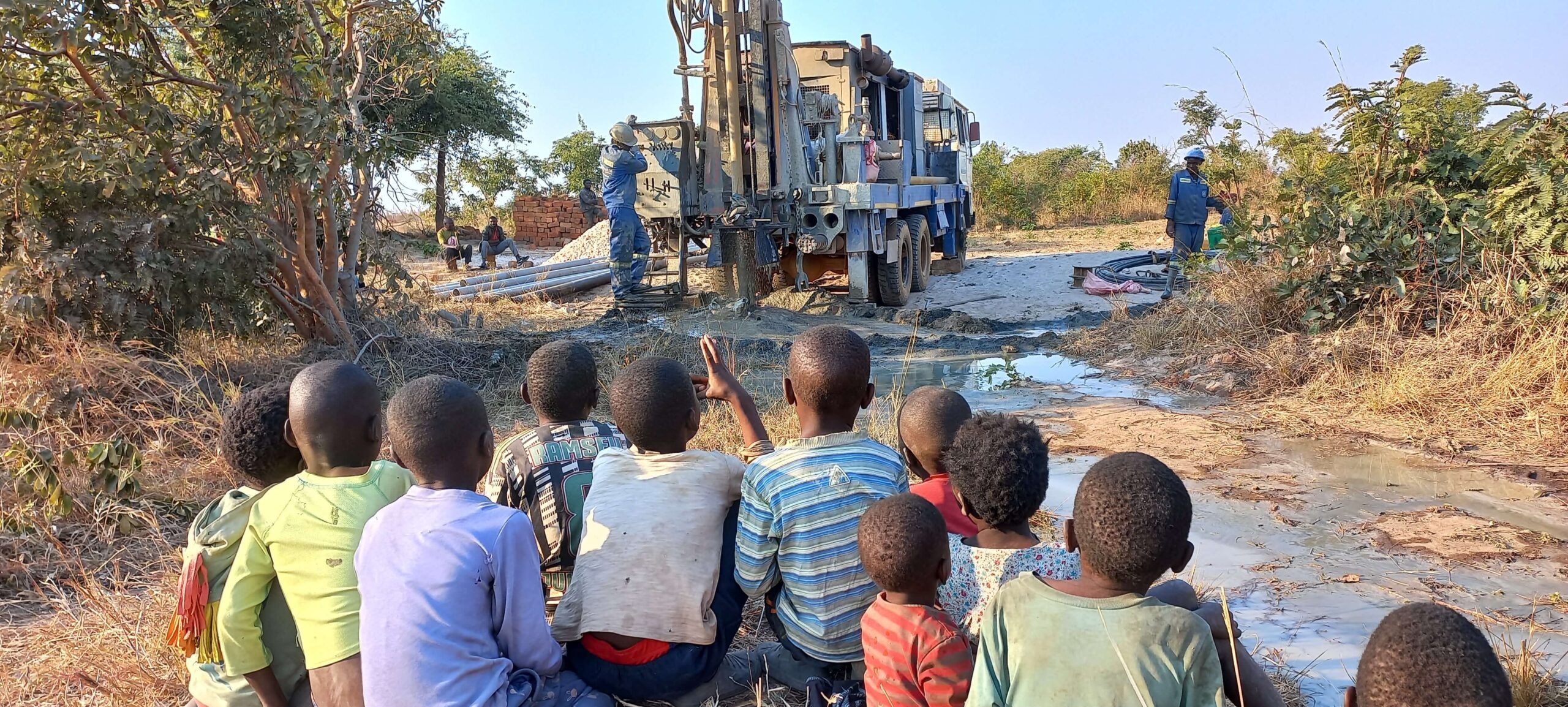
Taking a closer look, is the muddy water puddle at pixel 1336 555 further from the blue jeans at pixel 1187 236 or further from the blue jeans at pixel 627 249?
the blue jeans at pixel 627 249

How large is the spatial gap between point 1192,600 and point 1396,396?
4.10 m

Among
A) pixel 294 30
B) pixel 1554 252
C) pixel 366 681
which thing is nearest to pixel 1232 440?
pixel 1554 252

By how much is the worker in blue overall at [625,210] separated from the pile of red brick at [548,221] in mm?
12985

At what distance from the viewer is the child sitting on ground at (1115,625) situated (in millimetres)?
1807

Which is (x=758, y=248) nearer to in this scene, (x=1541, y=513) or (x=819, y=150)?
(x=819, y=150)

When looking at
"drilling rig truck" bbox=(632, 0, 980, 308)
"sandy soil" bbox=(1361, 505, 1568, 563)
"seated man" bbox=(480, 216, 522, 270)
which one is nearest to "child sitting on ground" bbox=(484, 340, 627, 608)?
"sandy soil" bbox=(1361, 505, 1568, 563)

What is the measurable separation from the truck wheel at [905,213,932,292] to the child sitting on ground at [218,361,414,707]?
10368mm

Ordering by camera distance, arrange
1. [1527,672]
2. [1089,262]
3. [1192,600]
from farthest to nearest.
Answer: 1. [1089,262]
2. [1527,672]
3. [1192,600]

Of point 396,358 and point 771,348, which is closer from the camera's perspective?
point 396,358

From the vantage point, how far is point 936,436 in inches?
113

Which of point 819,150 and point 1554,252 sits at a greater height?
point 819,150

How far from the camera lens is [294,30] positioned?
6680mm

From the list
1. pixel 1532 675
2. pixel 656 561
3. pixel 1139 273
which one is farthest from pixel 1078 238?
pixel 656 561

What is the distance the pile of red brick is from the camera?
23281 mm
